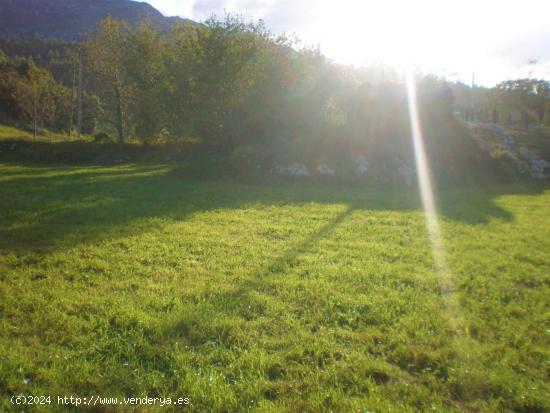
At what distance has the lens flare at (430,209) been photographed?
19.2 feet

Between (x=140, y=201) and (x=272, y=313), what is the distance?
29.7 ft

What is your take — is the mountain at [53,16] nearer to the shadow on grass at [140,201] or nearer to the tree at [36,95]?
the tree at [36,95]

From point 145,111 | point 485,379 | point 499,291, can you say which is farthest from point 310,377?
point 145,111

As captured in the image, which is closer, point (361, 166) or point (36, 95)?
point (361, 166)

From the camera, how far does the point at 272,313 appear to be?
5.32 meters

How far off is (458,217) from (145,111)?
25.2 m

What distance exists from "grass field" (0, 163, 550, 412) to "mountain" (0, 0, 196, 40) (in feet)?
484

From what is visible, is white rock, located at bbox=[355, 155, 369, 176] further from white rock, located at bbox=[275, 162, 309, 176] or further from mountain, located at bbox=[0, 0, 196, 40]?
mountain, located at bbox=[0, 0, 196, 40]

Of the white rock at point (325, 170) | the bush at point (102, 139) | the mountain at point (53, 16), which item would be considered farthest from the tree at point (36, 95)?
the mountain at point (53, 16)

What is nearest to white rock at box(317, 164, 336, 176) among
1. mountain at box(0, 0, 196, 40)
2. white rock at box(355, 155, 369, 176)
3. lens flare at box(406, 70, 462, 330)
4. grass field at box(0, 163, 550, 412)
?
white rock at box(355, 155, 369, 176)

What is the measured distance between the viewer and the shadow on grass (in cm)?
924

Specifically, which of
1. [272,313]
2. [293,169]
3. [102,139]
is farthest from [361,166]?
[102,139]

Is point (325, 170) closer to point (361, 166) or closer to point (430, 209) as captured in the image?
point (361, 166)

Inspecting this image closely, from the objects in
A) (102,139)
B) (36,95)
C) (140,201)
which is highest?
(36,95)
